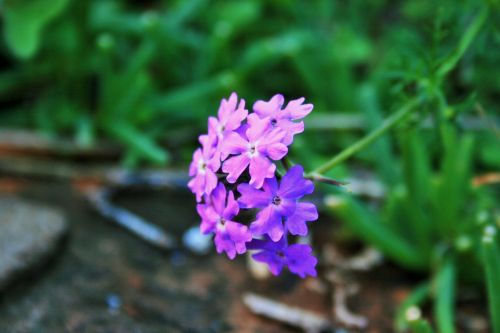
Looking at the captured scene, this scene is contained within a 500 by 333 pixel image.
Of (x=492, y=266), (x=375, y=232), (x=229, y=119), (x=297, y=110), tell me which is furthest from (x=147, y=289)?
(x=492, y=266)

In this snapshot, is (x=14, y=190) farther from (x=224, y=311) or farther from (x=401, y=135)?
(x=401, y=135)

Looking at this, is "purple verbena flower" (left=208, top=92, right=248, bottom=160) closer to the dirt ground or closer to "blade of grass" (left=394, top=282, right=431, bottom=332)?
the dirt ground

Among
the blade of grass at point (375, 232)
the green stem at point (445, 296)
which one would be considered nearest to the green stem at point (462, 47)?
the blade of grass at point (375, 232)

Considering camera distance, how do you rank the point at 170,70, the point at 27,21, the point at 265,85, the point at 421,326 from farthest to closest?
1. the point at 265,85
2. the point at 170,70
3. the point at 27,21
4. the point at 421,326

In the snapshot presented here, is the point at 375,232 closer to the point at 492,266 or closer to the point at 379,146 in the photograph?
the point at 379,146

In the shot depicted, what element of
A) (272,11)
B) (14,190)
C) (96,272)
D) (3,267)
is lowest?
(3,267)

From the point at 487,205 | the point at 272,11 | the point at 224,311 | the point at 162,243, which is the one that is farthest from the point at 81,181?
the point at 487,205

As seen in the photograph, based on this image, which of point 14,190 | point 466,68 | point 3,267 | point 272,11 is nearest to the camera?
point 3,267
